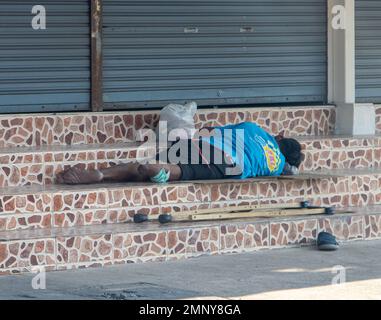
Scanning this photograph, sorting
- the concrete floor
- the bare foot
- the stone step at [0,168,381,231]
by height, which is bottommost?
the concrete floor

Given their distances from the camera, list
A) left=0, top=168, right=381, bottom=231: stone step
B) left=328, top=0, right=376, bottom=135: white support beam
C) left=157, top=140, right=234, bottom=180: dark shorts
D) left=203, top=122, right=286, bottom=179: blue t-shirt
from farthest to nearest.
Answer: left=328, top=0, right=376, bottom=135: white support beam, left=203, top=122, right=286, bottom=179: blue t-shirt, left=157, top=140, right=234, bottom=180: dark shorts, left=0, top=168, right=381, bottom=231: stone step

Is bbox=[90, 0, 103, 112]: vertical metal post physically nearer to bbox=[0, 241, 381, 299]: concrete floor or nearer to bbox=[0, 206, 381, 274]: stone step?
bbox=[0, 206, 381, 274]: stone step

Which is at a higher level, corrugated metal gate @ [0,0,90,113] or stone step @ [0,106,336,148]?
corrugated metal gate @ [0,0,90,113]

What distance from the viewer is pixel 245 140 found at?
1224 cm

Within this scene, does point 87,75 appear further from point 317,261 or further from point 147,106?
point 317,261

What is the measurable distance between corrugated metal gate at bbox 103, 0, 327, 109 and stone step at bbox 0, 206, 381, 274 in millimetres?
2605

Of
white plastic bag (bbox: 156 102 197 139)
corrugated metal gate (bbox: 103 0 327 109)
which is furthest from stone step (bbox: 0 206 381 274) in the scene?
corrugated metal gate (bbox: 103 0 327 109)

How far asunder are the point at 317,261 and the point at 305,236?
886mm

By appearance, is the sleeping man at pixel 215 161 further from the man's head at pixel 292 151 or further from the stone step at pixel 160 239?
the stone step at pixel 160 239

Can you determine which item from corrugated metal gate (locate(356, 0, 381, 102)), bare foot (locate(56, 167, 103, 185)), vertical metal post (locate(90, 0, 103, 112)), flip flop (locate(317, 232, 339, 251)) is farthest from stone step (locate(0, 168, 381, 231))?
corrugated metal gate (locate(356, 0, 381, 102))

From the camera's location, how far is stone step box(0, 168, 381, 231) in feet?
35.1

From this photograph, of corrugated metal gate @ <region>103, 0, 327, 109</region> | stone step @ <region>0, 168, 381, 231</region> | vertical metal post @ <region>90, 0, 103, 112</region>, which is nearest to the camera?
stone step @ <region>0, 168, 381, 231</region>

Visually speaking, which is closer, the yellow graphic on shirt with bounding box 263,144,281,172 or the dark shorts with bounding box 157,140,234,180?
the dark shorts with bounding box 157,140,234,180

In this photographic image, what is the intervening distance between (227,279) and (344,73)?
5329 millimetres
